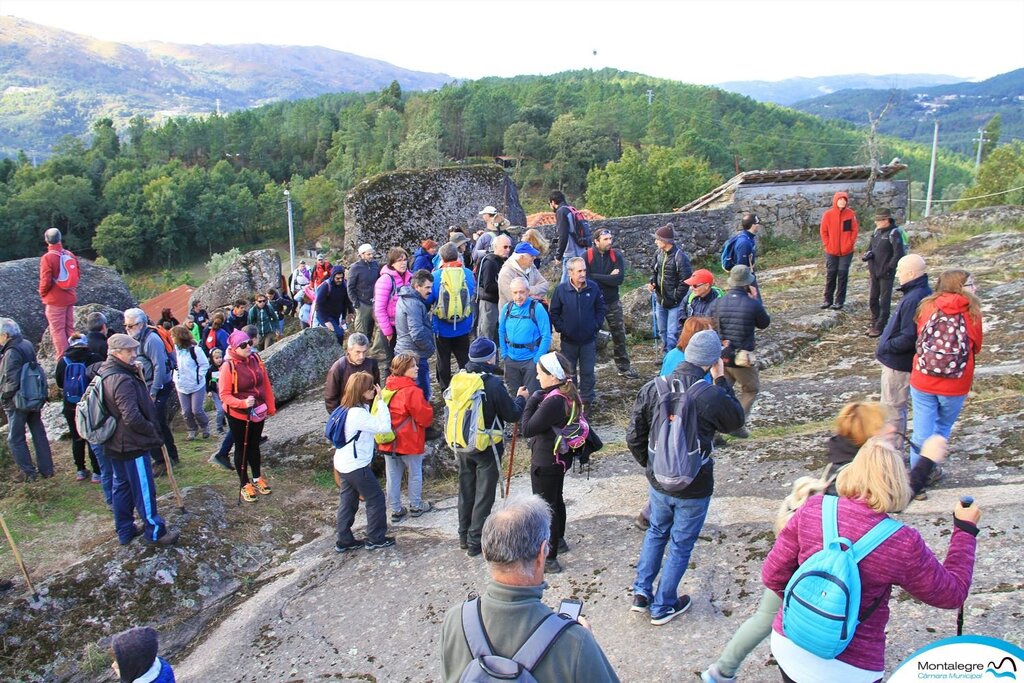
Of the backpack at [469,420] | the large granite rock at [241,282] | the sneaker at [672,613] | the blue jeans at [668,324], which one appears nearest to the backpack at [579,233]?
the blue jeans at [668,324]

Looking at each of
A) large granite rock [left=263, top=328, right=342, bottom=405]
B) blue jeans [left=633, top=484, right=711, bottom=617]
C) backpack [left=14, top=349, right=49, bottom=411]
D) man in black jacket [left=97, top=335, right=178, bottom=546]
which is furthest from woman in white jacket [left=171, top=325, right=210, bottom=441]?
blue jeans [left=633, top=484, right=711, bottom=617]

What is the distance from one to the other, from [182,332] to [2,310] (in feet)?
21.8

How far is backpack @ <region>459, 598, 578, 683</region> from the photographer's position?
231cm

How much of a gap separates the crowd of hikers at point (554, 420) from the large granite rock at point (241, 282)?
26.4ft

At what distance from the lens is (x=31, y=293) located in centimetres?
1350

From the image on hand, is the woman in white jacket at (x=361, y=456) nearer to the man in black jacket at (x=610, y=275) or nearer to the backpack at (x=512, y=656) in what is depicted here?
the man in black jacket at (x=610, y=275)

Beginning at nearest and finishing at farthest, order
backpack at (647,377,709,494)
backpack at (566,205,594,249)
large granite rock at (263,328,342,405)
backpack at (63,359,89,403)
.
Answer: backpack at (647,377,709,494)
backpack at (63,359,89,403)
backpack at (566,205,594,249)
large granite rock at (263,328,342,405)

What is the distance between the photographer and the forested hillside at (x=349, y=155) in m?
73.4

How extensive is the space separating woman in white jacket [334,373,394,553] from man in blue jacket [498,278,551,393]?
5.04ft

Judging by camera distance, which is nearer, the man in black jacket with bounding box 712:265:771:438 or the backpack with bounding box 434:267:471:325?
the man in black jacket with bounding box 712:265:771:438

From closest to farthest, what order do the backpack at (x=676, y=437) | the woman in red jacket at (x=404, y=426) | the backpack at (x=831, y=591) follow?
the backpack at (x=831, y=591), the backpack at (x=676, y=437), the woman in red jacket at (x=404, y=426)

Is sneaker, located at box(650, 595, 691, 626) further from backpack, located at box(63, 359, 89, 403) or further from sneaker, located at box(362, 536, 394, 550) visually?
backpack, located at box(63, 359, 89, 403)

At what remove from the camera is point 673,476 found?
4258 millimetres

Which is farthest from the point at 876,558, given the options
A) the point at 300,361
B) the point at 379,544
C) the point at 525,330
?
the point at 300,361
